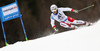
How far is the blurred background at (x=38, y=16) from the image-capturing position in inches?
196

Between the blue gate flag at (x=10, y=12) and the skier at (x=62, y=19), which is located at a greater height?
the blue gate flag at (x=10, y=12)

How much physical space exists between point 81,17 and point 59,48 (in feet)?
10.7

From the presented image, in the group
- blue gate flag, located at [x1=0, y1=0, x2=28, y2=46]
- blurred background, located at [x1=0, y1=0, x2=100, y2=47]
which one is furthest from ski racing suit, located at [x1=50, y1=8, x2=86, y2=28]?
blue gate flag, located at [x1=0, y1=0, x2=28, y2=46]

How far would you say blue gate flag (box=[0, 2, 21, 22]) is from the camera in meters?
4.98

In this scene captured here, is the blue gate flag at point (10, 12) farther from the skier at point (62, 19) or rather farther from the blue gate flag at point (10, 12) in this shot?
the skier at point (62, 19)

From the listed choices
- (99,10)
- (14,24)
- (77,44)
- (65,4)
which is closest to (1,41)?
(14,24)

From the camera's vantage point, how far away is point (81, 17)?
5207 millimetres

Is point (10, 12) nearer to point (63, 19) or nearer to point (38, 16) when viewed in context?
point (38, 16)

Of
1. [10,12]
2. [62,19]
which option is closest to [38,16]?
[10,12]

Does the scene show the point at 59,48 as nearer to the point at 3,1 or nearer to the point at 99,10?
the point at 99,10

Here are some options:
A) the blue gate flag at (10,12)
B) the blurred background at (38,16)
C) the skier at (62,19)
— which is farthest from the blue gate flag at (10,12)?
the skier at (62,19)

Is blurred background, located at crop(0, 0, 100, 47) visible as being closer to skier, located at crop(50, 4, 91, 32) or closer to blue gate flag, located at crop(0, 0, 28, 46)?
skier, located at crop(50, 4, 91, 32)

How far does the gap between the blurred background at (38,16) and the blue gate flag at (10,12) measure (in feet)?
2.81

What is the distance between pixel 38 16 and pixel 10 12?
132 cm
